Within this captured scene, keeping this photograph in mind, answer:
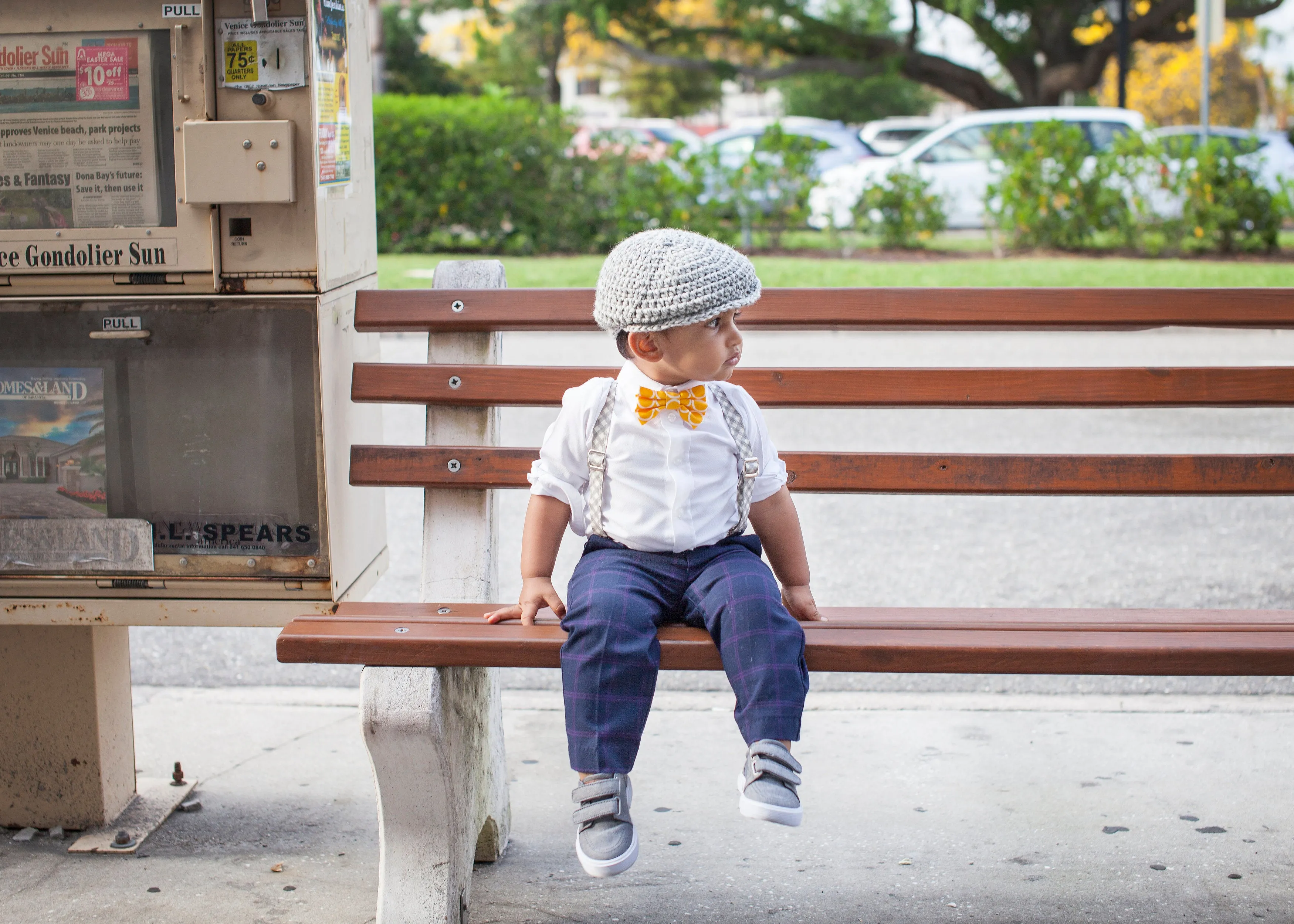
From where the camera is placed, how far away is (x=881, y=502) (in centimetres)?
571

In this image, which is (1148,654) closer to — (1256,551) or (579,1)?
(1256,551)

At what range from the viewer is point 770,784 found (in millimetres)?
2100

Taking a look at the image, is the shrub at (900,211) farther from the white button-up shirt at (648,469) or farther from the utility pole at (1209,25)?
the white button-up shirt at (648,469)

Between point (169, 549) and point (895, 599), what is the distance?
2553 mm

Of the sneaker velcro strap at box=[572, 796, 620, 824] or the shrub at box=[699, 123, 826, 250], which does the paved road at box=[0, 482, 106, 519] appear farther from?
the shrub at box=[699, 123, 826, 250]

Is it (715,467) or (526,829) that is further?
(526,829)

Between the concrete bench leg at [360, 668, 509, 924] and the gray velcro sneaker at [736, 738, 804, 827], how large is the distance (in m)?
0.54

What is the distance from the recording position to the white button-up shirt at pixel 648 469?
2385mm

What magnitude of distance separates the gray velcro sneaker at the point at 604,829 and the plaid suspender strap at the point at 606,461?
0.50 meters

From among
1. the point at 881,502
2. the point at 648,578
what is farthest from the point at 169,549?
the point at 881,502

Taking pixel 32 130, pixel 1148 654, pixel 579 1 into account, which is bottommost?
pixel 1148 654

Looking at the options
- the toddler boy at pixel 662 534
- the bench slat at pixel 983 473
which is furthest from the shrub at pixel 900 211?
the toddler boy at pixel 662 534

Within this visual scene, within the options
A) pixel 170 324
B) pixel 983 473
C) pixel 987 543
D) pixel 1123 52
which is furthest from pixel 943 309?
pixel 1123 52

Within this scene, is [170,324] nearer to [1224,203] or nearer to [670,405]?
[670,405]
